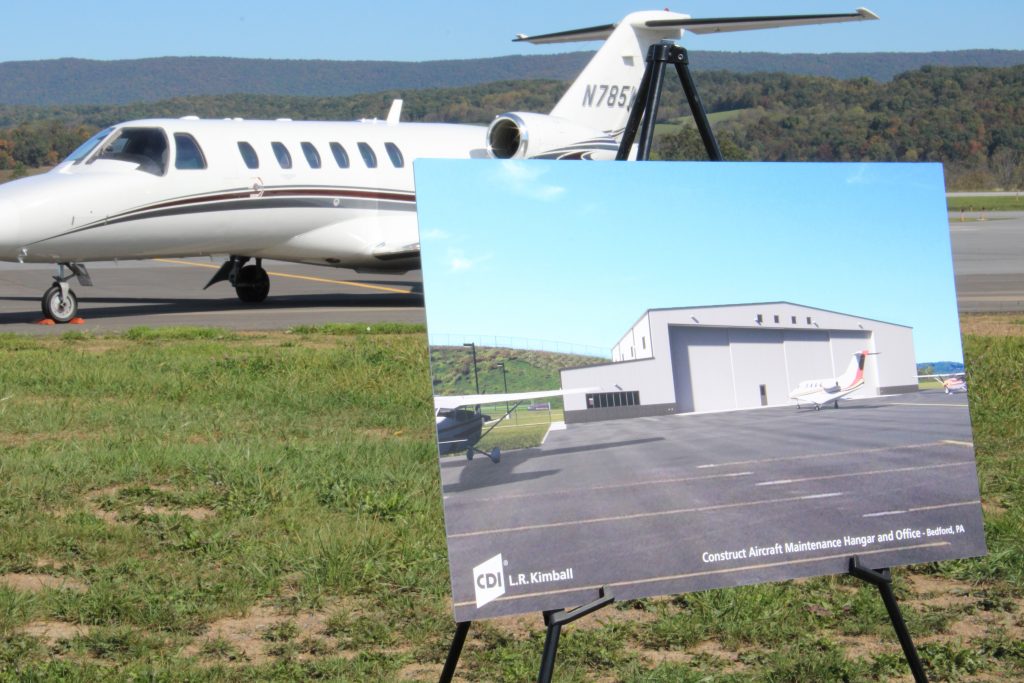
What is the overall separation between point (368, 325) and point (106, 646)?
11.3m

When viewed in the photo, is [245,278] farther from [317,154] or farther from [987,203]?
[987,203]

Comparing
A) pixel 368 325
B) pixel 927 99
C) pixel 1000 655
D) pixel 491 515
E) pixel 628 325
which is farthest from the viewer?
pixel 927 99

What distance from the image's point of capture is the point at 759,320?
4.50 metres

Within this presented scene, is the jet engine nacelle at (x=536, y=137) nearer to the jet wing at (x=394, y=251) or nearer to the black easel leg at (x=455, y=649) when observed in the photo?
the jet wing at (x=394, y=251)

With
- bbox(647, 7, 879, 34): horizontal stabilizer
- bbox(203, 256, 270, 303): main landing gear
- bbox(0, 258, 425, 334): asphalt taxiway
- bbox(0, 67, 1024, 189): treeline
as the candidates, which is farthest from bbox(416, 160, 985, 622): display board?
bbox(0, 67, 1024, 189): treeline

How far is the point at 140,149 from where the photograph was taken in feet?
54.7

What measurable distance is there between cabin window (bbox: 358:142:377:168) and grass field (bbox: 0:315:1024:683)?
33.4ft

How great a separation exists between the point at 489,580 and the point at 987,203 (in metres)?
61.1

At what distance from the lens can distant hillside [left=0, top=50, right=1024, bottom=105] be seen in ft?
599

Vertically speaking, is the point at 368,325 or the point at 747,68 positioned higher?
the point at 747,68

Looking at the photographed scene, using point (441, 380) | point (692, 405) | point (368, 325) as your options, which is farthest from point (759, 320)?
point (368, 325)

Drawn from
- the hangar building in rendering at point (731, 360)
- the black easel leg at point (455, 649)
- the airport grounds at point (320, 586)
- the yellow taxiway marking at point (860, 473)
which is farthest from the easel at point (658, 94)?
the black easel leg at point (455, 649)

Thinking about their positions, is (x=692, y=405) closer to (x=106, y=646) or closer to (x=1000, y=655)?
(x=1000, y=655)

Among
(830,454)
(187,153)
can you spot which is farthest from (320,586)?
(187,153)
